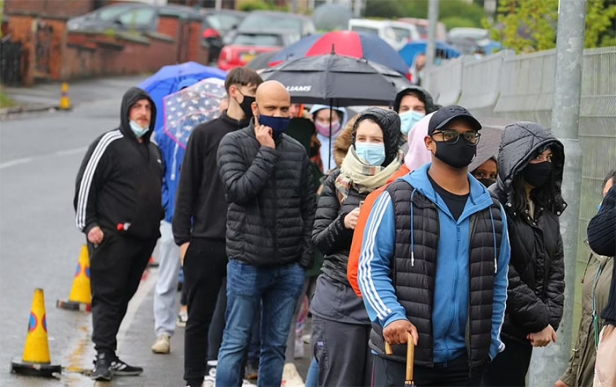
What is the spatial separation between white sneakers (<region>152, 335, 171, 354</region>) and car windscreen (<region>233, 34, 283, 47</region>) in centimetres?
2572

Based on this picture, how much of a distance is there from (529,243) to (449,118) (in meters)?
0.87

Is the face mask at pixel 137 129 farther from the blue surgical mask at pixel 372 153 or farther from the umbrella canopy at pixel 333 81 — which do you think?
the blue surgical mask at pixel 372 153

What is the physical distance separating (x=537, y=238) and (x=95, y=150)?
423cm

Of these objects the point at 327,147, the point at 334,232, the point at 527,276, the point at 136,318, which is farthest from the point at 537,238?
the point at 136,318

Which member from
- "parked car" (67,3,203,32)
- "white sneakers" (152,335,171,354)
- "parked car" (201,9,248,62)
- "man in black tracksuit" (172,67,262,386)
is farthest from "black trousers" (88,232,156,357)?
"parked car" (201,9,248,62)

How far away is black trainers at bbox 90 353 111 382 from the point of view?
967 cm

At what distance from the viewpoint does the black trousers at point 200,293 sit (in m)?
8.92

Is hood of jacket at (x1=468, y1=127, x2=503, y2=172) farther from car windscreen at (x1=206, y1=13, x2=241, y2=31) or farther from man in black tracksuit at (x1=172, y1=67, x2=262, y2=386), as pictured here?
car windscreen at (x1=206, y1=13, x2=241, y2=31)

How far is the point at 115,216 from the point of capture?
32.2ft

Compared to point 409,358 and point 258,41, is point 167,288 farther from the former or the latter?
point 258,41

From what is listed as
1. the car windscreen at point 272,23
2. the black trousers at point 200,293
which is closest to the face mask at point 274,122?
the black trousers at point 200,293

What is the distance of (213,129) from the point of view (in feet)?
29.8

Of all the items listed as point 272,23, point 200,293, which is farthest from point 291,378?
point 272,23

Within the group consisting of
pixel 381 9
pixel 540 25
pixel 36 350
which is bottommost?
pixel 36 350
